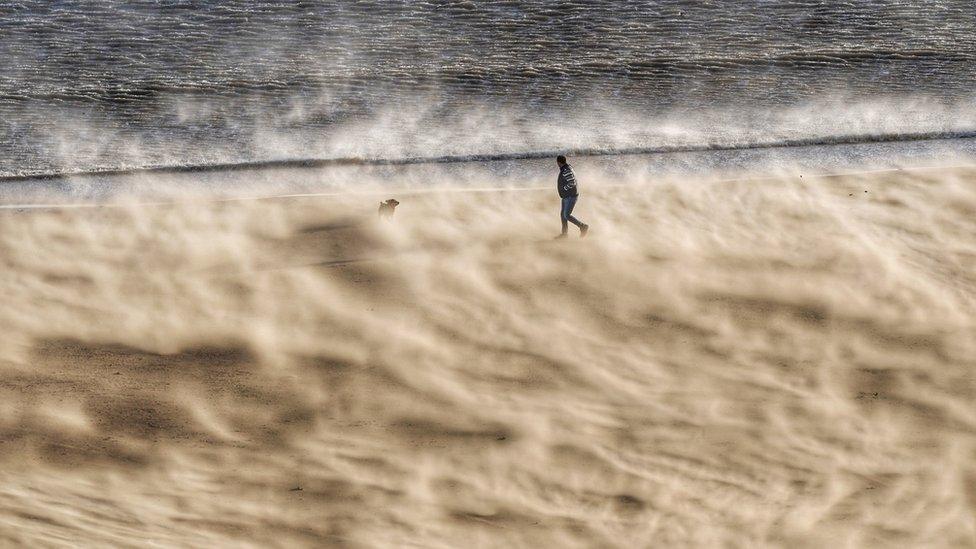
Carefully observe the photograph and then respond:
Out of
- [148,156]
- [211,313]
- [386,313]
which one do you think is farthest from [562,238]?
[148,156]

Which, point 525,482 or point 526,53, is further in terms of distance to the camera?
point 526,53

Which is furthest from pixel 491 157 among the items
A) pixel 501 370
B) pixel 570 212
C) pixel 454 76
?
pixel 501 370

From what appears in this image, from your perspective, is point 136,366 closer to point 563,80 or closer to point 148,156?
point 148,156

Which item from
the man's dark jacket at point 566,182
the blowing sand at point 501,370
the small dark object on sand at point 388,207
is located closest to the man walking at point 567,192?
the man's dark jacket at point 566,182

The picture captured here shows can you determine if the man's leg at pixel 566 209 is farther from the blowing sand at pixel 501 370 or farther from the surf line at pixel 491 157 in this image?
the surf line at pixel 491 157

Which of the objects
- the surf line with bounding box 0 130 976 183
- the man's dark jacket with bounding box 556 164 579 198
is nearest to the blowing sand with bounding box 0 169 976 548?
the man's dark jacket with bounding box 556 164 579 198

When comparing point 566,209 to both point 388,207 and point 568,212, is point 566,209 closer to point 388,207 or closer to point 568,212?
point 568,212
